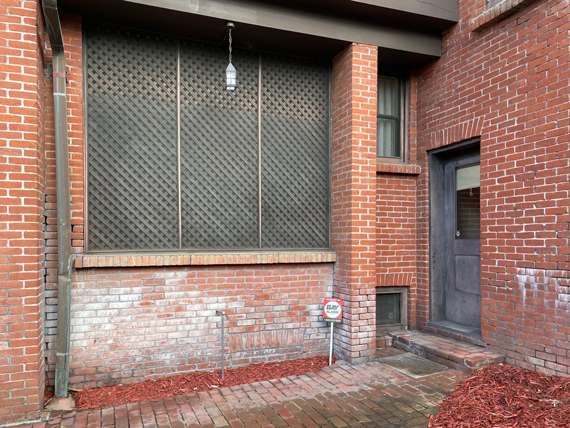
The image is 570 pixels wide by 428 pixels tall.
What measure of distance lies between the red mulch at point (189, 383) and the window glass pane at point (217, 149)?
4.98 feet

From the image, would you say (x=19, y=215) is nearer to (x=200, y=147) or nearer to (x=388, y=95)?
(x=200, y=147)

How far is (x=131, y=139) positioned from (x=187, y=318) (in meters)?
2.21

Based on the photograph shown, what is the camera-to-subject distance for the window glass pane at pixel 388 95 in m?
5.99

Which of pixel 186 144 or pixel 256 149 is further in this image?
pixel 256 149

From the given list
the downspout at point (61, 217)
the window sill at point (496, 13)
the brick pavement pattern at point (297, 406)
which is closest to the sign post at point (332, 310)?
the brick pavement pattern at point (297, 406)

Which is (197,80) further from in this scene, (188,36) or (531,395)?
(531,395)

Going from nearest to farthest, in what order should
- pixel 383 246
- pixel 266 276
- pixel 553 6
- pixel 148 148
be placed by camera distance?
pixel 553 6, pixel 148 148, pixel 266 276, pixel 383 246

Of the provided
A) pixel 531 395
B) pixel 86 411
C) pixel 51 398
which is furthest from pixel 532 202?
pixel 51 398

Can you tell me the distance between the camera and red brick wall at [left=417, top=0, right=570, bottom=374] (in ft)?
13.1

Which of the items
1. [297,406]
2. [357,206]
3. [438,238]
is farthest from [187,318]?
[438,238]

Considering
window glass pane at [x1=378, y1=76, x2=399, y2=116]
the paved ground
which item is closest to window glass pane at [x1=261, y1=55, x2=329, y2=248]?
window glass pane at [x1=378, y1=76, x2=399, y2=116]

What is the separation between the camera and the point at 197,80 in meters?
4.82

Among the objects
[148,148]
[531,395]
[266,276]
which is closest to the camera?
[531,395]

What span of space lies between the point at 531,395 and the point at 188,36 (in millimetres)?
5371
